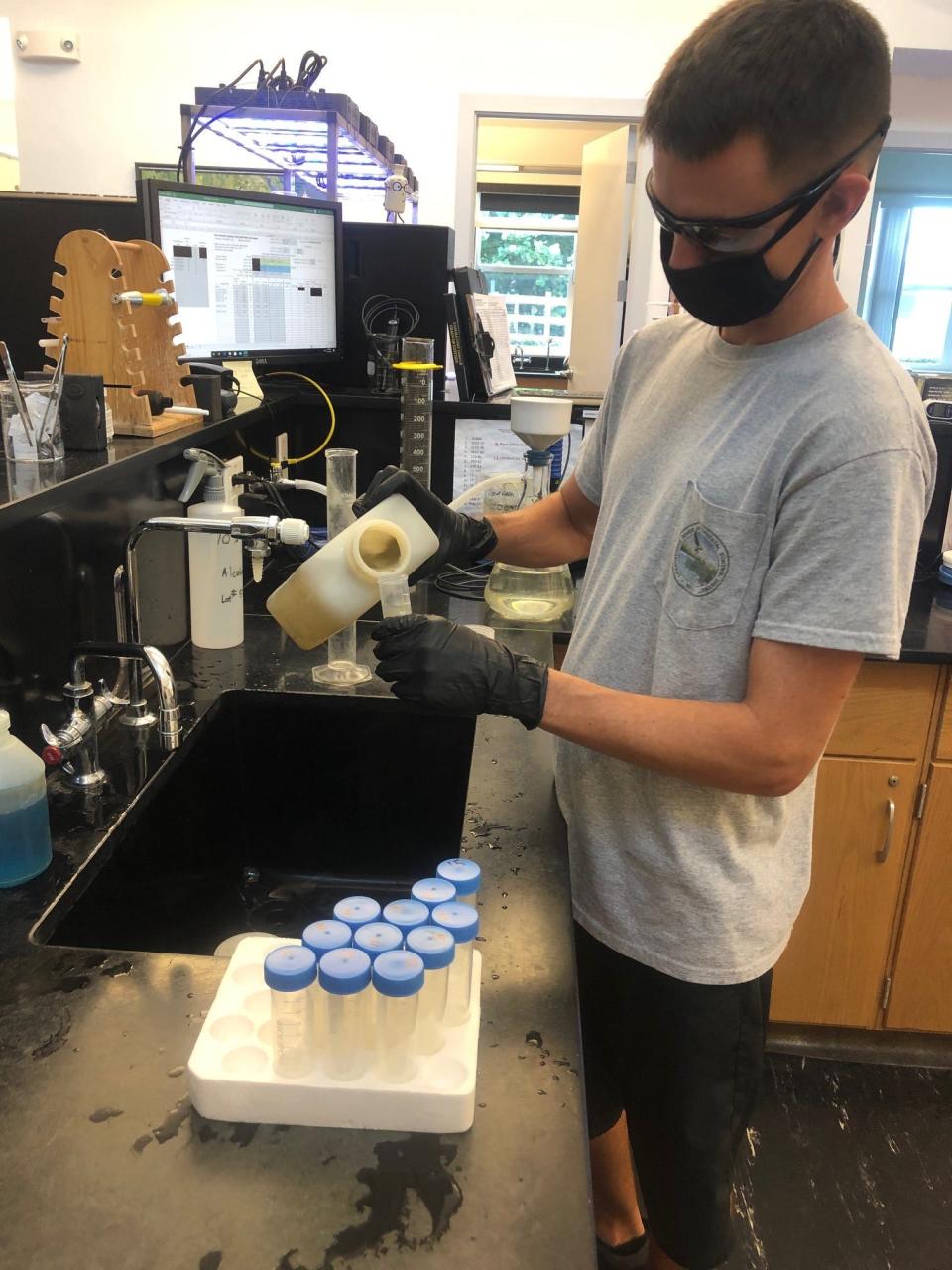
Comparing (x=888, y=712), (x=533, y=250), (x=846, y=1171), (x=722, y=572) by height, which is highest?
(x=533, y=250)

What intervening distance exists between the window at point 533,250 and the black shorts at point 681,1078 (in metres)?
6.82

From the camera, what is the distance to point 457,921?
723 millimetres

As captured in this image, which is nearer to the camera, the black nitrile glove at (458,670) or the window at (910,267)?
the black nitrile glove at (458,670)

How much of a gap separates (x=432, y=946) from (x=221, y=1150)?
19 cm

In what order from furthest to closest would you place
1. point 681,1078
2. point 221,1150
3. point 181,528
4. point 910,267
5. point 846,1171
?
1. point 910,267
2. point 846,1171
3. point 181,528
4. point 681,1078
5. point 221,1150

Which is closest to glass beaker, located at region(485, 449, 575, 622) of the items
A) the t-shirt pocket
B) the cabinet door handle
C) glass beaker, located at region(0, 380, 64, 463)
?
the cabinet door handle

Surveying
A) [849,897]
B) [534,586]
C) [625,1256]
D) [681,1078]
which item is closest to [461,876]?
[681,1078]

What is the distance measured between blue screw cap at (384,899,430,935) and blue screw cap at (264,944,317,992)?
0.23 ft

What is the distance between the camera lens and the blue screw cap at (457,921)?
72 centimetres

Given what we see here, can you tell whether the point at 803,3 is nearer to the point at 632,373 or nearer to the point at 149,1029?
the point at 632,373

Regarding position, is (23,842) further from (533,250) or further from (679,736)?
(533,250)

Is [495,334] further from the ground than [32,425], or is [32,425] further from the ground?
[495,334]

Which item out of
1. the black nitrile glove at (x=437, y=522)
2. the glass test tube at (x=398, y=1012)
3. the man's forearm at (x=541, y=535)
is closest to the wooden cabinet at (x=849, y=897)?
the man's forearm at (x=541, y=535)

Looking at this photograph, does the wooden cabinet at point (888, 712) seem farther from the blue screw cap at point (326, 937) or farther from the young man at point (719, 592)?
the blue screw cap at point (326, 937)
